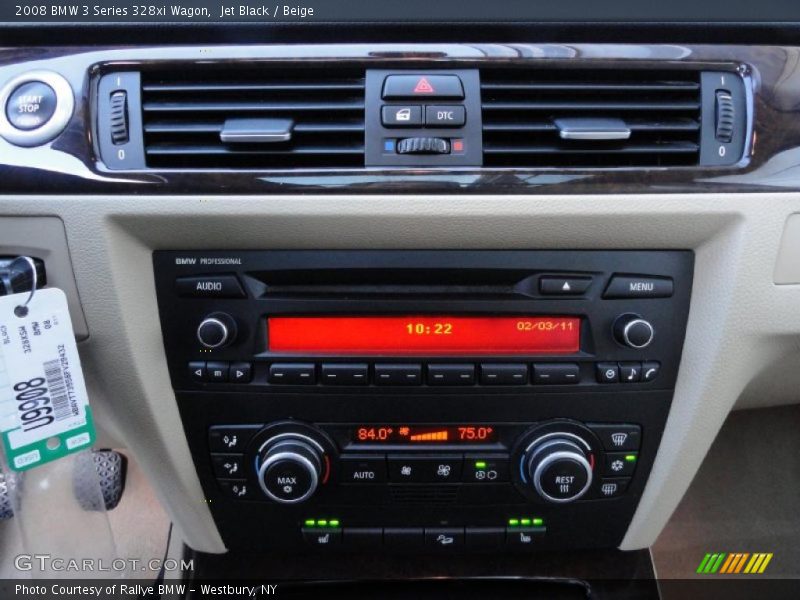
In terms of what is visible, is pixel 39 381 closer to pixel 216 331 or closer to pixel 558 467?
pixel 216 331

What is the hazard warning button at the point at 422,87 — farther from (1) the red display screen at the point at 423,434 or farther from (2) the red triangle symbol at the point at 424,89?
(1) the red display screen at the point at 423,434

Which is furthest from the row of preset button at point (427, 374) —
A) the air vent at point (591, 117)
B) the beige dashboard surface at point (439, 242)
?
the air vent at point (591, 117)

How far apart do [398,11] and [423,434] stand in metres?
0.57

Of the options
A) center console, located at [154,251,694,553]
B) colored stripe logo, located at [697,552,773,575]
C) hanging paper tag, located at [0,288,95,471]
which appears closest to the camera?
hanging paper tag, located at [0,288,95,471]

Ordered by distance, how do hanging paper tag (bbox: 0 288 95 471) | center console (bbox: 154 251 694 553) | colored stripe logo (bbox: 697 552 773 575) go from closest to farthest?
hanging paper tag (bbox: 0 288 95 471) < center console (bbox: 154 251 694 553) < colored stripe logo (bbox: 697 552 773 575)

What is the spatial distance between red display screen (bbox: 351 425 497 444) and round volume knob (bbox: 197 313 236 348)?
23 cm

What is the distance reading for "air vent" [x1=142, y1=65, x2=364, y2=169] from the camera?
2.76ft

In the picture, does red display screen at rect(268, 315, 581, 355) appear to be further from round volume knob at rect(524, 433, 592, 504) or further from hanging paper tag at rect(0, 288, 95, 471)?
hanging paper tag at rect(0, 288, 95, 471)


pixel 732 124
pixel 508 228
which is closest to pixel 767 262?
pixel 732 124

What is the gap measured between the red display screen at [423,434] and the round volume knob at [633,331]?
23 centimetres

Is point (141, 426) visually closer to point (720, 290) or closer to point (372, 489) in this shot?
point (372, 489)

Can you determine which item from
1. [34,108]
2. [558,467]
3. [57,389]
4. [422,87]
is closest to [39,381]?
[57,389]

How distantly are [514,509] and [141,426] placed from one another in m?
0.58

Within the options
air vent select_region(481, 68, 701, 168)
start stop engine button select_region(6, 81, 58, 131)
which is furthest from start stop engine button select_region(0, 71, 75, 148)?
air vent select_region(481, 68, 701, 168)
